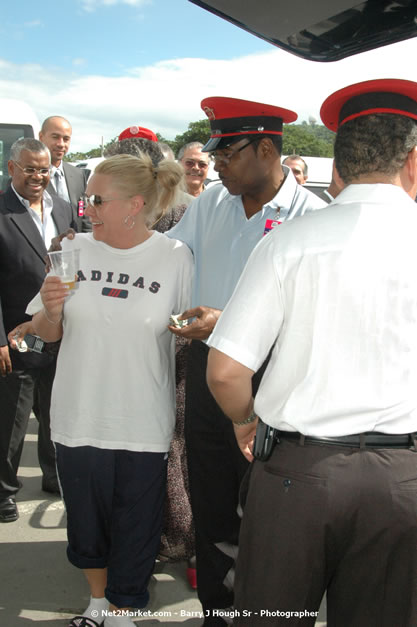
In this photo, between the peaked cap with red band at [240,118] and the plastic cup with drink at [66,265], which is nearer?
the plastic cup with drink at [66,265]

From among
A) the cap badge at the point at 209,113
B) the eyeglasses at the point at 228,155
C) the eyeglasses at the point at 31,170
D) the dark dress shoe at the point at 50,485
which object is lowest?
the dark dress shoe at the point at 50,485

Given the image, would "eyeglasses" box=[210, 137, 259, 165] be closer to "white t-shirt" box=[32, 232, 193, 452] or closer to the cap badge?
the cap badge

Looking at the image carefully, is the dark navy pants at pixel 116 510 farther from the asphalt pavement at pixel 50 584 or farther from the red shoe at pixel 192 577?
the red shoe at pixel 192 577

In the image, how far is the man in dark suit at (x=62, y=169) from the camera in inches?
228

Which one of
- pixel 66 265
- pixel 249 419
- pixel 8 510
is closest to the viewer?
pixel 249 419

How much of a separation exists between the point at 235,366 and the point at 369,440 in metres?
0.37

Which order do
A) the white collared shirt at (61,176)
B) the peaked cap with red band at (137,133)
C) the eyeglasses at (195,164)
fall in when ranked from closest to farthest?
1. the peaked cap with red band at (137,133)
2. the eyeglasses at (195,164)
3. the white collared shirt at (61,176)

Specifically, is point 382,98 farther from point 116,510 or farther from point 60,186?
point 60,186

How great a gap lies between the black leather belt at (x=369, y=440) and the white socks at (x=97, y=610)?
5.35 feet

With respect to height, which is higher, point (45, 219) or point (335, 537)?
point (45, 219)

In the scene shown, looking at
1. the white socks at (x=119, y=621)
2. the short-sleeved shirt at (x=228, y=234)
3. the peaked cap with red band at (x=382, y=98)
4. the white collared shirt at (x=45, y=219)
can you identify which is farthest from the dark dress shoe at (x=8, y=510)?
the peaked cap with red band at (x=382, y=98)

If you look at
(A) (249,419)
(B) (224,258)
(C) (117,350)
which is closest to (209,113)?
(B) (224,258)

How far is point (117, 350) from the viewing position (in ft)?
7.95

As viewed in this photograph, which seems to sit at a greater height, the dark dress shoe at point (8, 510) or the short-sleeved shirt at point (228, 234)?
the short-sleeved shirt at point (228, 234)
